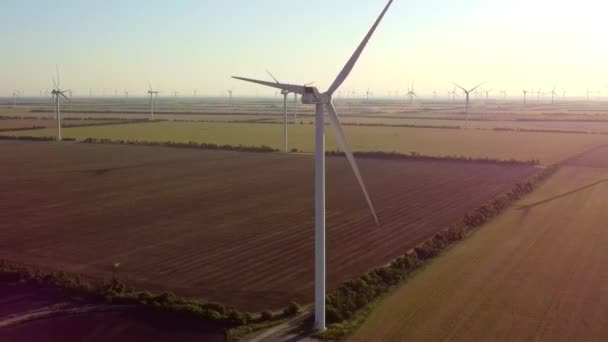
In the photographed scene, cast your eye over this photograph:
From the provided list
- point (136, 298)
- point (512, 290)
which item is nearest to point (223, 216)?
point (136, 298)

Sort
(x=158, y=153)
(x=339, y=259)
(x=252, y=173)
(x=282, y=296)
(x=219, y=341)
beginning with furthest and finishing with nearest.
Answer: (x=158, y=153), (x=252, y=173), (x=339, y=259), (x=282, y=296), (x=219, y=341)

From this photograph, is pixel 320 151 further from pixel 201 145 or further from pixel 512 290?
pixel 201 145

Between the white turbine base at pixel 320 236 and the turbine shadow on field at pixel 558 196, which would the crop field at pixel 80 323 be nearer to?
the white turbine base at pixel 320 236

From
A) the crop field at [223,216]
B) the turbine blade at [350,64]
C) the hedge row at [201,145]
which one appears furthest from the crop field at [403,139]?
the turbine blade at [350,64]

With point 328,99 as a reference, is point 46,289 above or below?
below

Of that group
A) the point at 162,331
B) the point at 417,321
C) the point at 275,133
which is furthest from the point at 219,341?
the point at 275,133

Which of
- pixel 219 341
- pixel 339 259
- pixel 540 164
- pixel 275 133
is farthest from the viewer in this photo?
pixel 275 133

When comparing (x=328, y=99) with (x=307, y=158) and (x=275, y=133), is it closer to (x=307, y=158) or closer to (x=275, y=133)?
(x=307, y=158)
